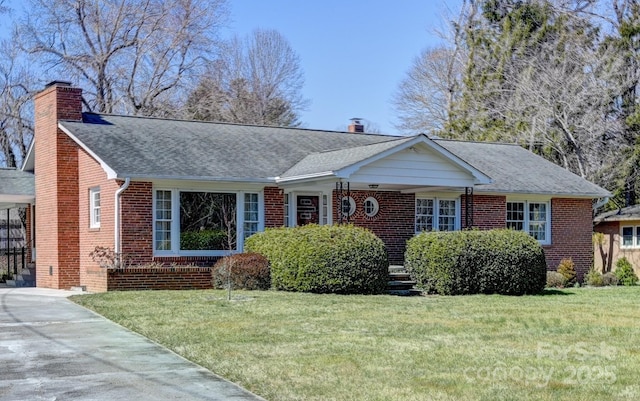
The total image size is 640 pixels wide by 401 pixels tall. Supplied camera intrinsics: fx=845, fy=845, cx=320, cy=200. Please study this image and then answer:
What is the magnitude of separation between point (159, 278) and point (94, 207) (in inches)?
155

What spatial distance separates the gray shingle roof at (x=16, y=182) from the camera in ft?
83.4

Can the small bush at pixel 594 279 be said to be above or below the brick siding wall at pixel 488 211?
below

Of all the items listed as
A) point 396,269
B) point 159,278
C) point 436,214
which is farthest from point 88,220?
point 436,214

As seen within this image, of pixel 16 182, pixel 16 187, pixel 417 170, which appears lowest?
pixel 16 187

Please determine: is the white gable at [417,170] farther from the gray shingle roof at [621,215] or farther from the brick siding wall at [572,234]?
the gray shingle roof at [621,215]

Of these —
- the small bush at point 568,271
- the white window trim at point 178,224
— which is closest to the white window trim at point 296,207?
the white window trim at point 178,224

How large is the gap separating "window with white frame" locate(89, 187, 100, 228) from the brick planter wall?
3.34 metres

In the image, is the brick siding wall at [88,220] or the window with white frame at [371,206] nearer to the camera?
the brick siding wall at [88,220]

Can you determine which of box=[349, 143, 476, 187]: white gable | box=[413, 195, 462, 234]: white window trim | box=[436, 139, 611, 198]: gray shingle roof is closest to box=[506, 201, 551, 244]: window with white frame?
box=[436, 139, 611, 198]: gray shingle roof

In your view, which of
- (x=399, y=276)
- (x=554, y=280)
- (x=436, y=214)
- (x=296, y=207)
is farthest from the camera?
(x=436, y=214)

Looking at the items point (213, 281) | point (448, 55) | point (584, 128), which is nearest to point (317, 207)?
point (213, 281)

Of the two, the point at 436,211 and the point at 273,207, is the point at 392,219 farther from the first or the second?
Result: the point at 273,207

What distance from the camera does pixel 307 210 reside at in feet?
78.9

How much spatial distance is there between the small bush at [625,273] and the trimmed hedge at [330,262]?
1339cm
